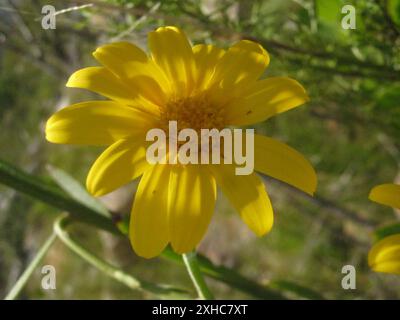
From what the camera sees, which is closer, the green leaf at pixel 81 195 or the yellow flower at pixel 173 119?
the yellow flower at pixel 173 119

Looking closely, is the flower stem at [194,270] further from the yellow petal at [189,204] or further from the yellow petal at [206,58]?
the yellow petal at [206,58]

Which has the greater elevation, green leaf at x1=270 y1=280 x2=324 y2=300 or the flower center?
the flower center

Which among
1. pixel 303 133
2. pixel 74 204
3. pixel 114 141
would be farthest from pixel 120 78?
Result: pixel 303 133

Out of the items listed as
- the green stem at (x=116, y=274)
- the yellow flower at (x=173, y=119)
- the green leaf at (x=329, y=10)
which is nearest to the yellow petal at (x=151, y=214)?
the yellow flower at (x=173, y=119)

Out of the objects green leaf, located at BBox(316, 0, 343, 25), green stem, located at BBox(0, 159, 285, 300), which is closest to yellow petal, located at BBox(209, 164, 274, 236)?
green stem, located at BBox(0, 159, 285, 300)

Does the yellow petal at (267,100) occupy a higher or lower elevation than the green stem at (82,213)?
higher

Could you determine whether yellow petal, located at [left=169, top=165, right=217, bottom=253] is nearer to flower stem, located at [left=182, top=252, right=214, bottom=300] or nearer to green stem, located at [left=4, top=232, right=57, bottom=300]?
flower stem, located at [left=182, top=252, right=214, bottom=300]
